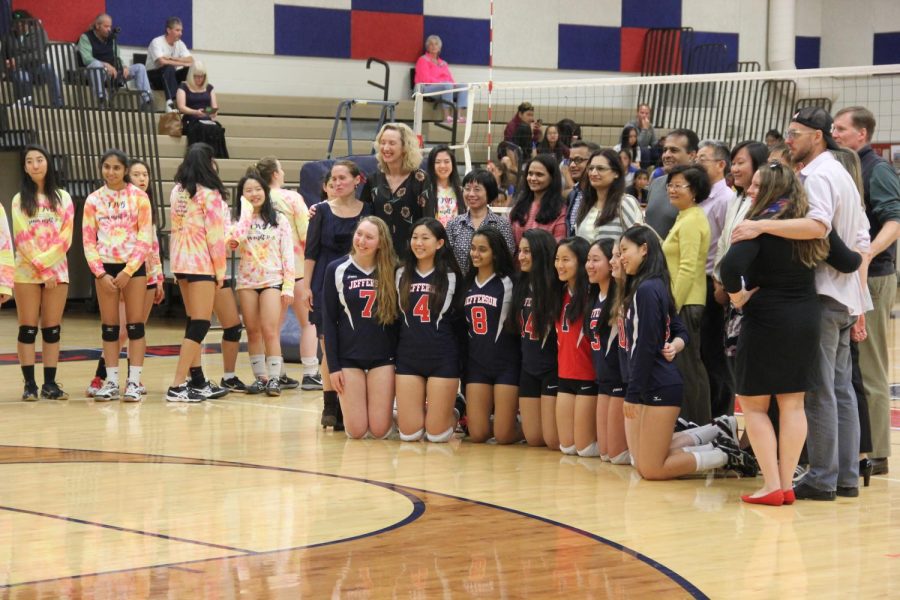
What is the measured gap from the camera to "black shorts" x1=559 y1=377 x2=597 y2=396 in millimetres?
5922

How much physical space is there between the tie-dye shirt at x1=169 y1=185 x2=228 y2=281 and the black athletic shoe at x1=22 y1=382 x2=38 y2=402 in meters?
1.16

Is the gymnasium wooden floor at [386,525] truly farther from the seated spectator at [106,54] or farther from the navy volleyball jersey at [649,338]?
the seated spectator at [106,54]

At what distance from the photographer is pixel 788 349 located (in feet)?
16.0

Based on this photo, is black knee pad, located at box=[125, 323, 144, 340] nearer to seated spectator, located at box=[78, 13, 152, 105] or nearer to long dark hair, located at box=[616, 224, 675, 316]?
long dark hair, located at box=[616, 224, 675, 316]

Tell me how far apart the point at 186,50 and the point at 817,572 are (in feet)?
→ 37.1

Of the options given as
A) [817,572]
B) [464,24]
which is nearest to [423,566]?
[817,572]

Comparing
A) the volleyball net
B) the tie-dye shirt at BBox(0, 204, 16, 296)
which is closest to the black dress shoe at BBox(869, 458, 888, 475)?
the tie-dye shirt at BBox(0, 204, 16, 296)

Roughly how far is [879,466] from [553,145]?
7161mm

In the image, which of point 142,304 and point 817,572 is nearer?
point 817,572

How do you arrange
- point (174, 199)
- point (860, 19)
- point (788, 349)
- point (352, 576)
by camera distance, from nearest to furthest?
1. point (352, 576)
2. point (788, 349)
3. point (174, 199)
4. point (860, 19)

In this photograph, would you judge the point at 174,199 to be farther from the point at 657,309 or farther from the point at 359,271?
the point at 657,309

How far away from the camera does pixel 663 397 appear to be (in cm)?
541

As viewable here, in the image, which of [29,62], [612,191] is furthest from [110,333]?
[29,62]


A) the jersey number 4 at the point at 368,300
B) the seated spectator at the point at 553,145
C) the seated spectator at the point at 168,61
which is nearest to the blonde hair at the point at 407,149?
the jersey number 4 at the point at 368,300
